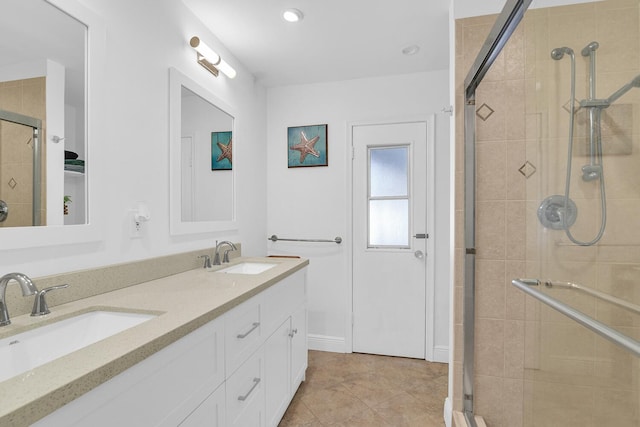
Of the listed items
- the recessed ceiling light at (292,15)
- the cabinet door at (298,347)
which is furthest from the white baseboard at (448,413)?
the recessed ceiling light at (292,15)

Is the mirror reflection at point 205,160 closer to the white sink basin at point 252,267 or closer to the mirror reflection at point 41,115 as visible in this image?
the white sink basin at point 252,267

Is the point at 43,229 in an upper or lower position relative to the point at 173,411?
upper

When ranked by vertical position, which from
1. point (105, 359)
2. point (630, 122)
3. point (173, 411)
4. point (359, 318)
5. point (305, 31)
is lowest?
point (359, 318)

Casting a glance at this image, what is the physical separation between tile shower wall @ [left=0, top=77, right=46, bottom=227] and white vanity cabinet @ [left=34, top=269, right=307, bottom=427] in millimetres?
683

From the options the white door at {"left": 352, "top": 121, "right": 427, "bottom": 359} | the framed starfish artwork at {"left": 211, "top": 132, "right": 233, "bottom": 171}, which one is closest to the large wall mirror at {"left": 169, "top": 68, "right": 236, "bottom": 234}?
the framed starfish artwork at {"left": 211, "top": 132, "right": 233, "bottom": 171}

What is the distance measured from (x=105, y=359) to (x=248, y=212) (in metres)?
1.92

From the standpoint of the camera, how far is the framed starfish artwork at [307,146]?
2.75 metres

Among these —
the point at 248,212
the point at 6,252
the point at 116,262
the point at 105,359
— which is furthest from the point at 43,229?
the point at 248,212

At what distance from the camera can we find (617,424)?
78 centimetres

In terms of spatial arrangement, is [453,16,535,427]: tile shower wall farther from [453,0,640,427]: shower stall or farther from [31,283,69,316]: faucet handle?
[31,283,69,316]: faucet handle

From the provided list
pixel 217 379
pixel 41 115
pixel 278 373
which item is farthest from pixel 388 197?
pixel 41 115

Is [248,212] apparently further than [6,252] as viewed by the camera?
Yes

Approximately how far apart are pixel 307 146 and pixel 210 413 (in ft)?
7.17

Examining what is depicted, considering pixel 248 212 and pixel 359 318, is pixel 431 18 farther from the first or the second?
pixel 359 318
